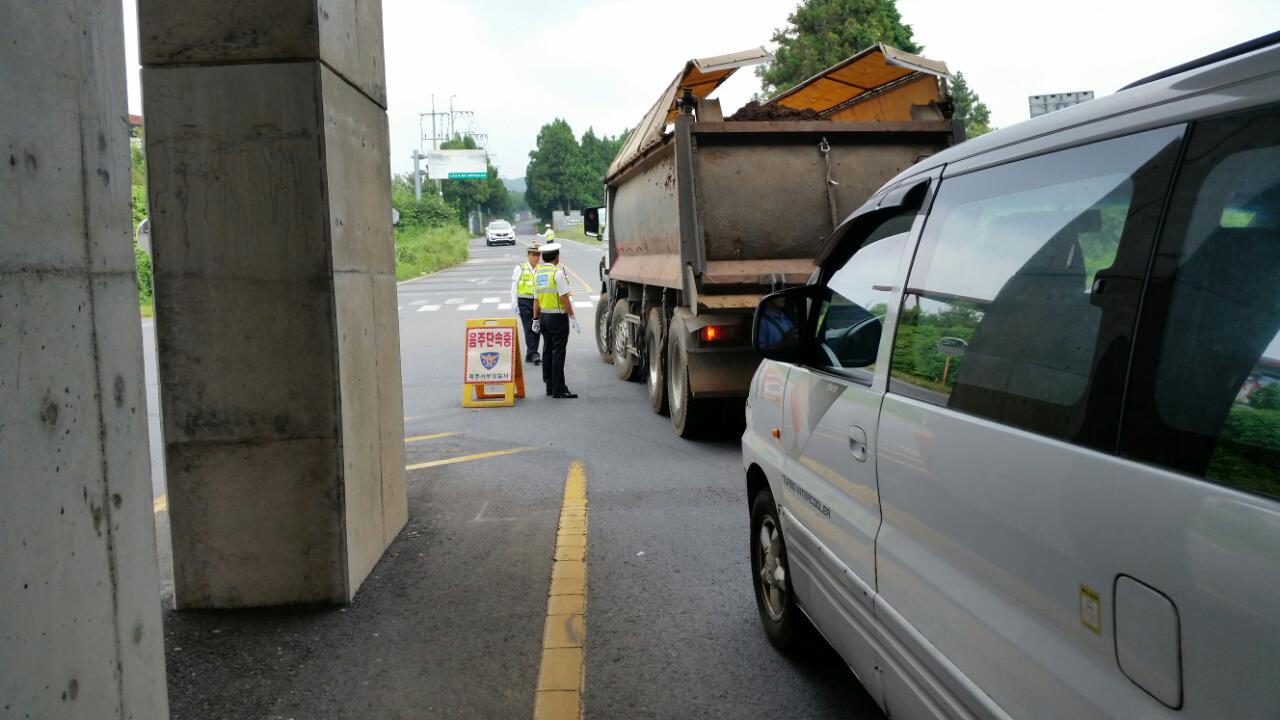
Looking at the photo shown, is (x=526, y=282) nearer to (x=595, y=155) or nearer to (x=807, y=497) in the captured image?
(x=807, y=497)

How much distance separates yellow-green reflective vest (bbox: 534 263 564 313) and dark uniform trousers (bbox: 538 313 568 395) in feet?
0.26

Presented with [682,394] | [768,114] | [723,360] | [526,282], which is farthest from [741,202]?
[526,282]

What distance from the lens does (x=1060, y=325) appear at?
2.11 metres

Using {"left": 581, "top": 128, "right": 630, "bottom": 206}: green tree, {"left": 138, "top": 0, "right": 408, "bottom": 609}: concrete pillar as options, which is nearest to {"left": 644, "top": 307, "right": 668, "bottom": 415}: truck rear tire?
{"left": 138, "top": 0, "right": 408, "bottom": 609}: concrete pillar

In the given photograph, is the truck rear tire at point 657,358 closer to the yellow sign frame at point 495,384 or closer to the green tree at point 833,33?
the yellow sign frame at point 495,384

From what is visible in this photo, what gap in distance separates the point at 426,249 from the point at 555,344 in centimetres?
4483

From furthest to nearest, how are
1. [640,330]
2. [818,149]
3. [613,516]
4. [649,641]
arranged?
[640,330]
[818,149]
[613,516]
[649,641]

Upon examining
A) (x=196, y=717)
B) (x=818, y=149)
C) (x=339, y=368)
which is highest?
(x=818, y=149)

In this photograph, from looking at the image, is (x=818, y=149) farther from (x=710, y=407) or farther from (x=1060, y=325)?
(x=1060, y=325)

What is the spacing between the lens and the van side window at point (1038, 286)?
1.92m

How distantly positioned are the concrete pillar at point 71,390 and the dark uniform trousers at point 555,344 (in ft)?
30.6

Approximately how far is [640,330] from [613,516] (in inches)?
213

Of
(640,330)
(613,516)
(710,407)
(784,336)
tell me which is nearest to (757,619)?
(784,336)

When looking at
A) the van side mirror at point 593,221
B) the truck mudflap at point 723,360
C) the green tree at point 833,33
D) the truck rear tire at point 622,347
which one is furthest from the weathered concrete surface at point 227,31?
the green tree at point 833,33
